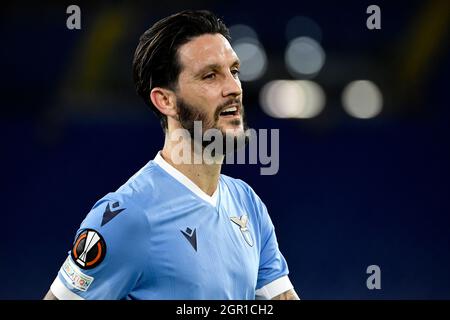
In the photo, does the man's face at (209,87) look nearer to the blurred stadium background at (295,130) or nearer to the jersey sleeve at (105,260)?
the jersey sleeve at (105,260)

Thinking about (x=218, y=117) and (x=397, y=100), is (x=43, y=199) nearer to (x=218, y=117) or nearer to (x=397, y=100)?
(x=397, y=100)

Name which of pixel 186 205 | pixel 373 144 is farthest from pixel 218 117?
pixel 373 144

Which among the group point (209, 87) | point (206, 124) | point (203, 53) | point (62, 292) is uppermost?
point (203, 53)

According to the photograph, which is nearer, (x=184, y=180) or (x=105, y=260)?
(x=105, y=260)

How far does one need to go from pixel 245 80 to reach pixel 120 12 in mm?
1380

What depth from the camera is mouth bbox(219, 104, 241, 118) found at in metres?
3.21

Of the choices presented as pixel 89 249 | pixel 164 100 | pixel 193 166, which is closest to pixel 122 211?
pixel 89 249

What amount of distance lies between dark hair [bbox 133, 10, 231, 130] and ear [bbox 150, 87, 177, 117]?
0.8 inches

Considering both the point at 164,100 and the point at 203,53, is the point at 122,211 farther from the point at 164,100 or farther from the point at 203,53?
the point at 203,53

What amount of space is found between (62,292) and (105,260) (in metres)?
0.21

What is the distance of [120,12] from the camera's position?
25.7 feet

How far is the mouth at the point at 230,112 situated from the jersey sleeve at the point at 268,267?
44cm

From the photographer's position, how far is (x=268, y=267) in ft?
11.2

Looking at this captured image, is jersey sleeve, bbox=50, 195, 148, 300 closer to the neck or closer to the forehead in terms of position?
the neck
